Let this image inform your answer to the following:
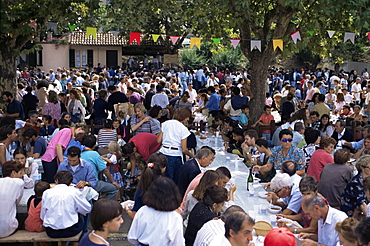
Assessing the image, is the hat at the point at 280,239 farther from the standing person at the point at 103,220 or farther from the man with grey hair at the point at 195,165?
the man with grey hair at the point at 195,165

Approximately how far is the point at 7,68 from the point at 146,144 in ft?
22.6

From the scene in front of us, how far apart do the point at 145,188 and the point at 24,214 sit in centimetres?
209

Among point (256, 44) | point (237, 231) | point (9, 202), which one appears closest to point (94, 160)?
point (9, 202)

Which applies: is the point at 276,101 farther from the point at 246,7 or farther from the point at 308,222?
the point at 308,222

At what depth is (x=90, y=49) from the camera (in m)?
37.4

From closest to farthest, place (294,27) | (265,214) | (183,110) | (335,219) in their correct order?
(335,219)
(265,214)
(183,110)
(294,27)

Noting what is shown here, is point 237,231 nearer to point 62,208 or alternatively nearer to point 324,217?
point 324,217

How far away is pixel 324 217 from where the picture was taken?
16.6 ft

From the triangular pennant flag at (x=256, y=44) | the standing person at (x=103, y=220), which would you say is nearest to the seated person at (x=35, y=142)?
the standing person at (x=103, y=220)

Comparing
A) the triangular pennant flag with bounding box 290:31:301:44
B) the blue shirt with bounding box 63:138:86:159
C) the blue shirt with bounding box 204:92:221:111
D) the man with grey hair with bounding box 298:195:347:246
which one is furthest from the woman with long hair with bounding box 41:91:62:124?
the man with grey hair with bounding box 298:195:347:246

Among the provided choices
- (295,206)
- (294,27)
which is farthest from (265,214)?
(294,27)

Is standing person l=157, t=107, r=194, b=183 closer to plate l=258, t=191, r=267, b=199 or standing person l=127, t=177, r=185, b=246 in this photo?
plate l=258, t=191, r=267, b=199

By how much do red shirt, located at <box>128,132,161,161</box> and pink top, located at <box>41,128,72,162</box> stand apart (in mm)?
1131

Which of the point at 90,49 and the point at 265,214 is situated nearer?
the point at 265,214
